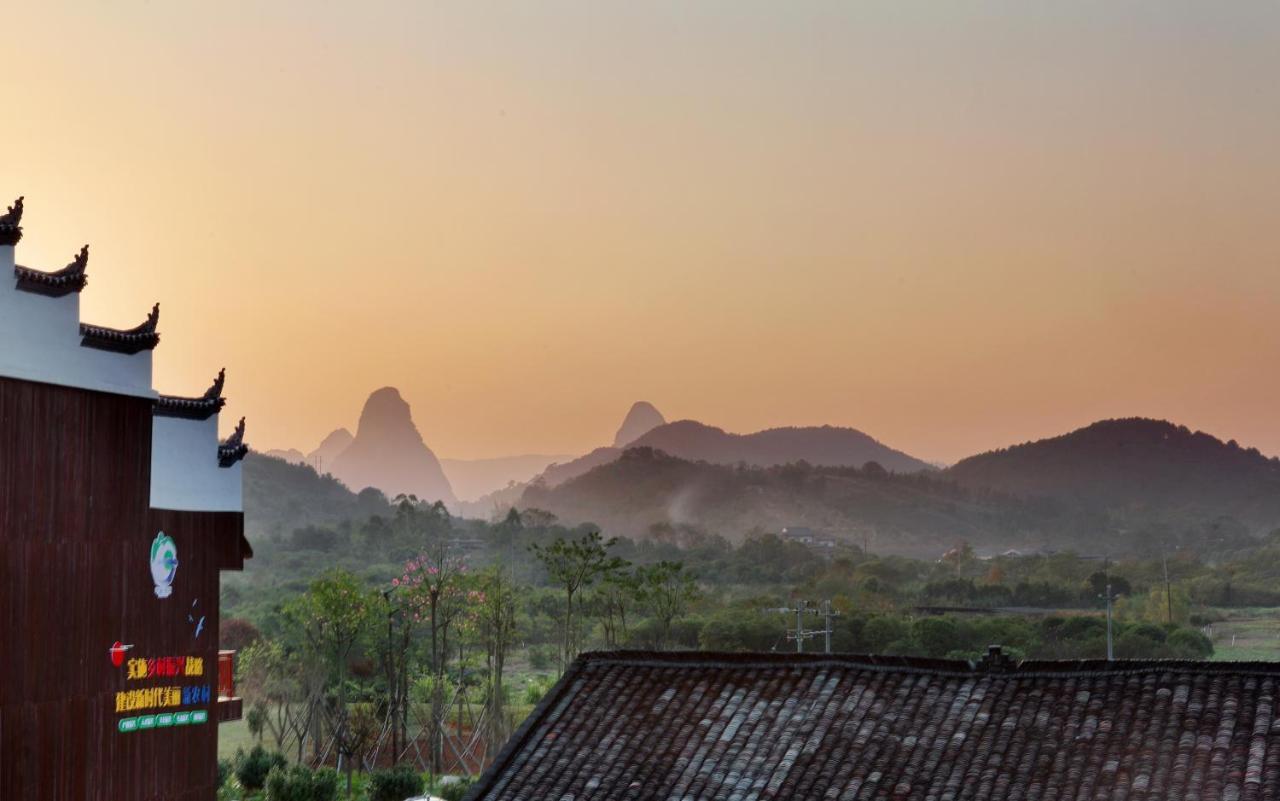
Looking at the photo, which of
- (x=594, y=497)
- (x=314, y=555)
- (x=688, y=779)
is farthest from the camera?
(x=594, y=497)

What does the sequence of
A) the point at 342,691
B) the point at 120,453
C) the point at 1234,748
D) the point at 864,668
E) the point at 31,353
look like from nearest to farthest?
the point at 1234,748, the point at 864,668, the point at 31,353, the point at 120,453, the point at 342,691

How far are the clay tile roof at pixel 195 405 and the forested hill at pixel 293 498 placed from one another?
79.5m

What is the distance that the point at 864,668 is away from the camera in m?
14.8

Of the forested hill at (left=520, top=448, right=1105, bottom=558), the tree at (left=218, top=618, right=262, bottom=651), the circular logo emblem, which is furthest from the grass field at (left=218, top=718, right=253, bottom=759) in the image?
the forested hill at (left=520, top=448, right=1105, bottom=558)

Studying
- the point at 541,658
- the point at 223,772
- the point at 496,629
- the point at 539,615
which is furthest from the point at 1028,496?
the point at 223,772

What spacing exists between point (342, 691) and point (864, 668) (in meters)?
21.2

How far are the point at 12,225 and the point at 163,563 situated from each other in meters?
4.86

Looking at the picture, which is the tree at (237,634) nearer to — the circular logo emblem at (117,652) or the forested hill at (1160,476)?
the circular logo emblem at (117,652)

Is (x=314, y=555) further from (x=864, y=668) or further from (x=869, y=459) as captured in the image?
(x=864, y=668)

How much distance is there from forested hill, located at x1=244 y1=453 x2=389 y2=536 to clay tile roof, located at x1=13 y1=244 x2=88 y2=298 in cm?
8196

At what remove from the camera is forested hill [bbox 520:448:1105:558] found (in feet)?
339

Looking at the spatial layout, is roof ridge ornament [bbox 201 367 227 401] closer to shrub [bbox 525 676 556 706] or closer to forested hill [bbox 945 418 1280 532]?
shrub [bbox 525 676 556 706]

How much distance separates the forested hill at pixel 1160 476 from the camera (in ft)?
339

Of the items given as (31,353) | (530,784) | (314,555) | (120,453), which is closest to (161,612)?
(120,453)
